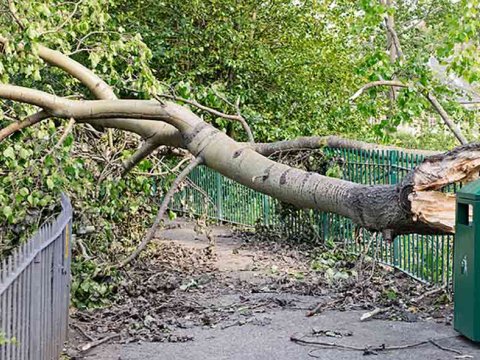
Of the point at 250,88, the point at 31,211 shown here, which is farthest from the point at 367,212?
the point at 250,88

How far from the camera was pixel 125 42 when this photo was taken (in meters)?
9.14

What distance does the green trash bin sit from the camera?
5.61 meters

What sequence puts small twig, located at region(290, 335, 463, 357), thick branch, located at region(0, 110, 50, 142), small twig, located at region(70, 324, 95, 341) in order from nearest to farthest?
small twig, located at region(290, 335, 463, 357), small twig, located at region(70, 324, 95, 341), thick branch, located at region(0, 110, 50, 142)

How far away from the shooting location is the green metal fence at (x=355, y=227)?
8.12m

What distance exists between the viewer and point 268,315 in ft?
23.1

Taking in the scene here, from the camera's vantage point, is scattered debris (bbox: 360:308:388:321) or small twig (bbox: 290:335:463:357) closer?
small twig (bbox: 290:335:463:357)

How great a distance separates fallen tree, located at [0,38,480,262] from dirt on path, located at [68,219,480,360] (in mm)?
1242

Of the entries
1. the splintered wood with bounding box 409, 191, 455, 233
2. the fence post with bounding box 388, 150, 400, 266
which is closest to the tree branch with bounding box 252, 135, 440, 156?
the fence post with bounding box 388, 150, 400, 266

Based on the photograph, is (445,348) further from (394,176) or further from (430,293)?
(394,176)

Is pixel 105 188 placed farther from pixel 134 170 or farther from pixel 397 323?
pixel 397 323

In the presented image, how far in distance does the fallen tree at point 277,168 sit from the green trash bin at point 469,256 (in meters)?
0.17

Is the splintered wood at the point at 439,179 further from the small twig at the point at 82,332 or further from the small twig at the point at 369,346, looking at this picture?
the small twig at the point at 82,332

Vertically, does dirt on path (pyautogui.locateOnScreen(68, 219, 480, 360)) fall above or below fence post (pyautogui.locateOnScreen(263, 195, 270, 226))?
below

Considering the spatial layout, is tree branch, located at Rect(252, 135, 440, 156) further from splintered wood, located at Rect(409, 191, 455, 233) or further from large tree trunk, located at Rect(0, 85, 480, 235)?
splintered wood, located at Rect(409, 191, 455, 233)
